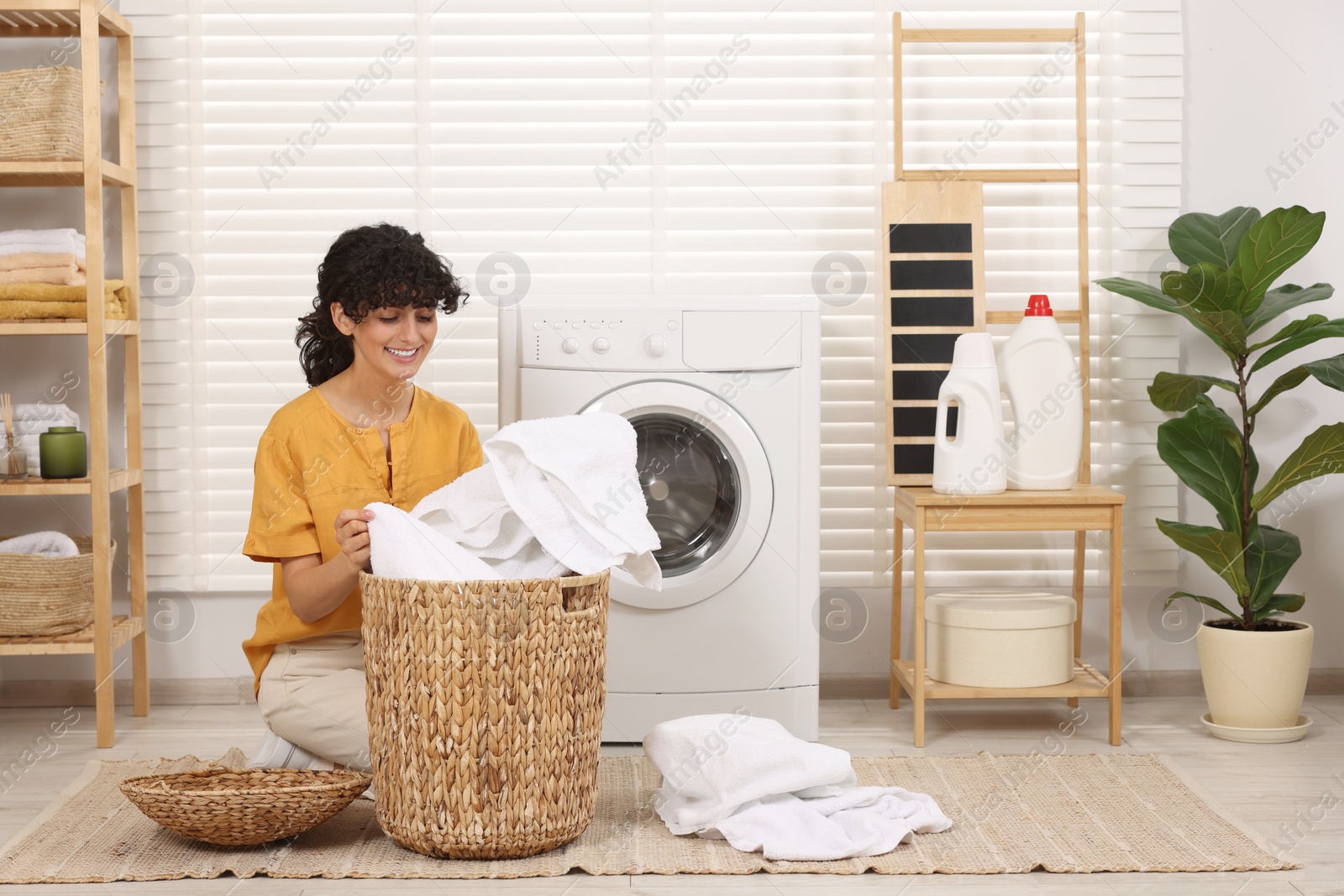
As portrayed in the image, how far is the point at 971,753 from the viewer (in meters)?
2.31

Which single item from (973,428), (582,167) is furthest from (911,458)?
(582,167)

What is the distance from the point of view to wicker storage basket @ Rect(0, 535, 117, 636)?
238 centimetres

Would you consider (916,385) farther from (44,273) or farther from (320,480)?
(44,273)

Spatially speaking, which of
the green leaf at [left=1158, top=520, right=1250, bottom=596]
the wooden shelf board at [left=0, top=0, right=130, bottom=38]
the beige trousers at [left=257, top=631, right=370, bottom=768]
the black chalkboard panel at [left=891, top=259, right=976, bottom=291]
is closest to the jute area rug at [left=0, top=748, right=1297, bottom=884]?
the beige trousers at [left=257, top=631, right=370, bottom=768]

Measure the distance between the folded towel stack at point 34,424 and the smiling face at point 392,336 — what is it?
964 millimetres

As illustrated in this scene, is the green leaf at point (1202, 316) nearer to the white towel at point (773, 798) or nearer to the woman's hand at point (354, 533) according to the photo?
the white towel at point (773, 798)

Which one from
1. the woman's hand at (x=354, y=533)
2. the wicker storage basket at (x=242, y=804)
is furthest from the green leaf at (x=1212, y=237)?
the wicker storage basket at (x=242, y=804)

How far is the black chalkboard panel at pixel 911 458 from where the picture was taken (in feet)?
8.55

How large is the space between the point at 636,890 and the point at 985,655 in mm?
1025

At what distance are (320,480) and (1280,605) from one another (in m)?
1.97

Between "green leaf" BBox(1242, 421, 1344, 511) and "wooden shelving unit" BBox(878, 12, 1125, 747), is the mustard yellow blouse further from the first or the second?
"green leaf" BBox(1242, 421, 1344, 511)

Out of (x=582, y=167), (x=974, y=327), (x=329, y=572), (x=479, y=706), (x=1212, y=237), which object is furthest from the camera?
(x=582, y=167)

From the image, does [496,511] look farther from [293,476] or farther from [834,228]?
[834,228]

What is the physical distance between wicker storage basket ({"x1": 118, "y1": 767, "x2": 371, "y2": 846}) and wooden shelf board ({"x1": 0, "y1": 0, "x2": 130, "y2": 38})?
1.61 m
